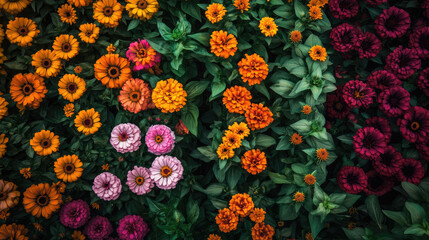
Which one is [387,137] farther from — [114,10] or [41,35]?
[41,35]

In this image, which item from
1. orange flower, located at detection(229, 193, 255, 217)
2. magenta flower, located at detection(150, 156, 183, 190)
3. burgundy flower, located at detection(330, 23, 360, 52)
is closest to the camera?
orange flower, located at detection(229, 193, 255, 217)

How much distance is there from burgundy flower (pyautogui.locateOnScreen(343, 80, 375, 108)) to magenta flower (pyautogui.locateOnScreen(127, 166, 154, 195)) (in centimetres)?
142

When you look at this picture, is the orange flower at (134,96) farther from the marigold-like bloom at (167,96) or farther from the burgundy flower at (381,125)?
the burgundy flower at (381,125)

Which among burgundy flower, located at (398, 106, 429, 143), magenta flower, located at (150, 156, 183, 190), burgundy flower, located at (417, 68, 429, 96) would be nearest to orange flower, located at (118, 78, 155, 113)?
magenta flower, located at (150, 156, 183, 190)

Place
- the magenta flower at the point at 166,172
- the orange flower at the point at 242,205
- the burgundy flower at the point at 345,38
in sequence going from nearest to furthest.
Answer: the orange flower at the point at 242,205, the magenta flower at the point at 166,172, the burgundy flower at the point at 345,38

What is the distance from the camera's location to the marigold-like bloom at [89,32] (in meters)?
1.79

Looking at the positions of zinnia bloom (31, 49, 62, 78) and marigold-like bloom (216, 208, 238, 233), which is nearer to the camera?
marigold-like bloom (216, 208, 238, 233)

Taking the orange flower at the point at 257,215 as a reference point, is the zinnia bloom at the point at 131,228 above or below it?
below

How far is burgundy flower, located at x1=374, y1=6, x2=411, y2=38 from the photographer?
6.13 feet

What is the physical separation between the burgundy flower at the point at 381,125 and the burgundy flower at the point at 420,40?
1.89 ft

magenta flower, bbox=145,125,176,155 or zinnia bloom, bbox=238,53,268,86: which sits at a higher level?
zinnia bloom, bbox=238,53,268,86

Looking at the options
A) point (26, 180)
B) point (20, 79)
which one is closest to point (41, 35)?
point (20, 79)

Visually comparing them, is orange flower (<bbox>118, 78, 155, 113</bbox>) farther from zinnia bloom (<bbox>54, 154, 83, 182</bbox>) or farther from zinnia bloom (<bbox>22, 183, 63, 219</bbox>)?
zinnia bloom (<bbox>22, 183, 63, 219</bbox>)

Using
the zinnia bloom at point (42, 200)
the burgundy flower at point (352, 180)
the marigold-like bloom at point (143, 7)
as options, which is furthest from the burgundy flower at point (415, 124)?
the zinnia bloom at point (42, 200)
